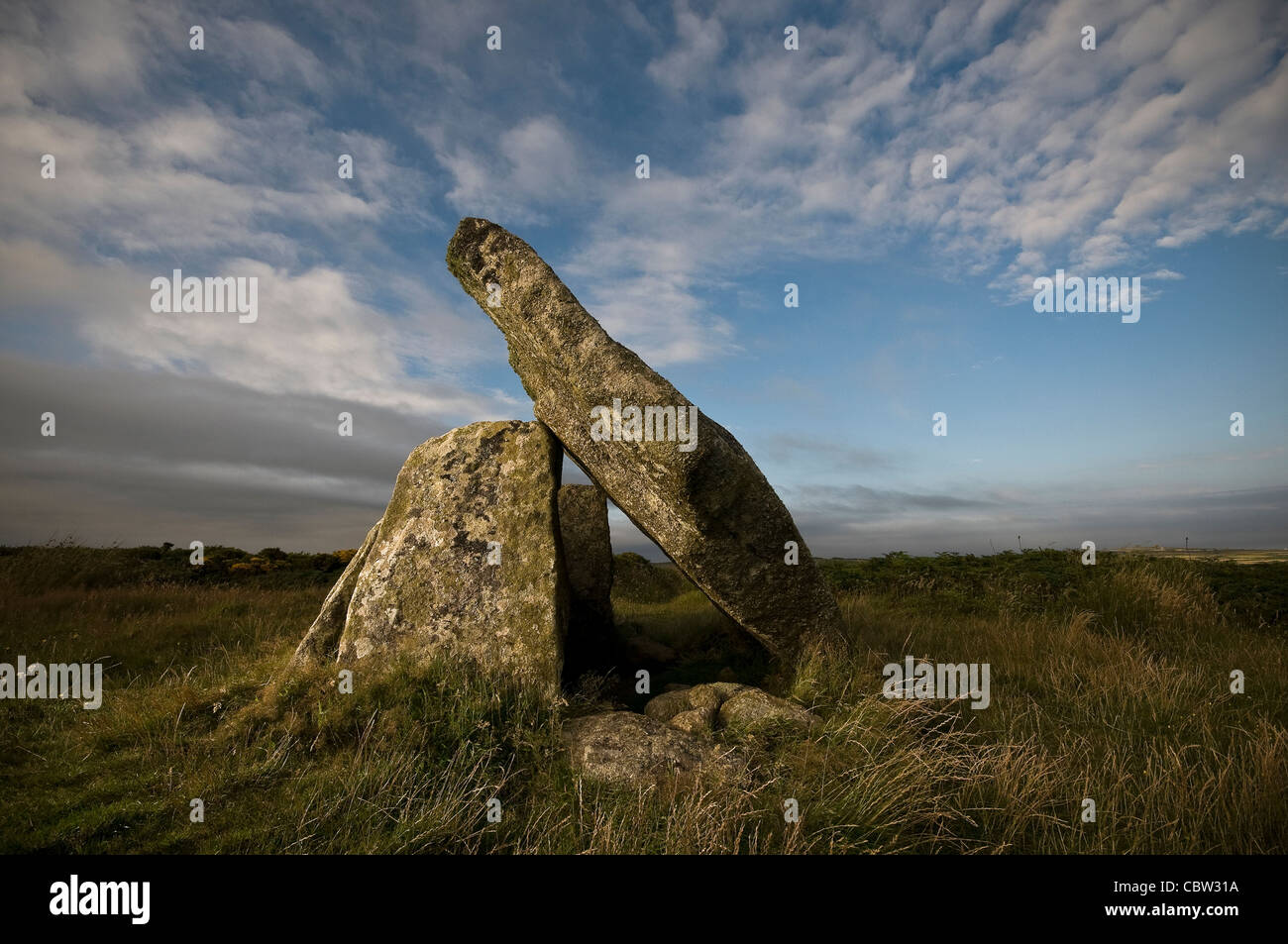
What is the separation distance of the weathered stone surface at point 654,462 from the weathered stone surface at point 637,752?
1.70 metres

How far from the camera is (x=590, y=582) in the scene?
9102 millimetres

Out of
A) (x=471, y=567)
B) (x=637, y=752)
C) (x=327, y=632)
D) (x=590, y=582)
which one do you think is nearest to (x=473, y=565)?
(x=471, y=567)

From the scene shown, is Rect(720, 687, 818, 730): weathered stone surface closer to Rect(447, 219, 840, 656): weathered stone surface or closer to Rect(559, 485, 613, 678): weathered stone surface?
Rect(447, 219, 840, 656): weathered stone surface

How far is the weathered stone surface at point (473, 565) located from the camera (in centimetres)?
627

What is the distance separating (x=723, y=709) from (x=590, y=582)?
3542mm

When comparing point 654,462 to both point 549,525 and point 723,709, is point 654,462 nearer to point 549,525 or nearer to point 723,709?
point 549,525

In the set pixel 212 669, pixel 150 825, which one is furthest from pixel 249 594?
pixel 150 825

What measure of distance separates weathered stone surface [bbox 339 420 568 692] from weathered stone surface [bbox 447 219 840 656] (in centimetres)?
73

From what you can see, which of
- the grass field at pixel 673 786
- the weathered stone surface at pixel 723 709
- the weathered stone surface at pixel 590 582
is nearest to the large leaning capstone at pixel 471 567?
the grass field at pixel 673 786

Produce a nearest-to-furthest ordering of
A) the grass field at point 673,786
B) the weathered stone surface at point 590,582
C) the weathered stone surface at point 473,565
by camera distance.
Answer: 1. the grass field at point 673,786
2. the weathered stone surface at point 473,565
3. the weathered stone surface at point 590,582

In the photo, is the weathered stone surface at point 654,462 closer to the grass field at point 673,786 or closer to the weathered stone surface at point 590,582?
the grass field at point 673,786
